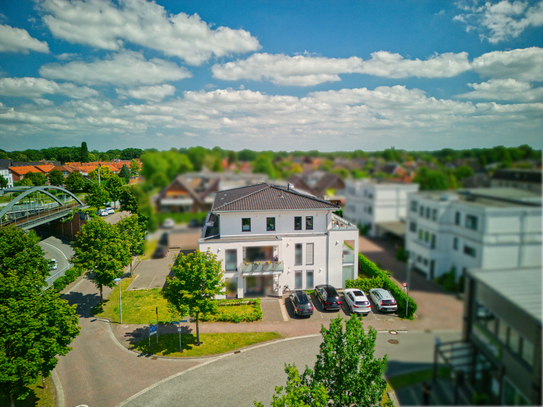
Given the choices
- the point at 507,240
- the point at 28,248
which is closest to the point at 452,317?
the point at 507,240

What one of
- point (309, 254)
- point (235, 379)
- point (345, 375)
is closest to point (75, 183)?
point (309, 254)

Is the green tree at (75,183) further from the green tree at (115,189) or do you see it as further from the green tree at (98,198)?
the green tree at (98,198)

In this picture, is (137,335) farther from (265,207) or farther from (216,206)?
(265,207)


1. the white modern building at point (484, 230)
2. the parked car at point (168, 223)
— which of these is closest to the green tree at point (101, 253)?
the parked car at point (168, 223)

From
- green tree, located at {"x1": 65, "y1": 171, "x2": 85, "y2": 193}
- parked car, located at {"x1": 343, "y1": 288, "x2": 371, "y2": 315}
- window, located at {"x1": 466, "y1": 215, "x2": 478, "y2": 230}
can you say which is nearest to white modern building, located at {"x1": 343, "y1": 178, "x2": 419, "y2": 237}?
window, located at {"x1": 466, "y1": 215, "x2": 478, "y2": 230}

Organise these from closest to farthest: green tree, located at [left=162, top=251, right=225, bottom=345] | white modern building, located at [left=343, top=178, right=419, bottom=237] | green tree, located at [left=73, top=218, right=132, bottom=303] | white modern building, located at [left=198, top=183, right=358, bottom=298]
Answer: white modern building, located at [left=343, top=178, right=419, bottom=237], green tree, located at [left=162, top=251, right=225, bottom=345], white modern building, located at [left=198, top=183, right=358, bottom=298], green tree, located at [left=73, top=218, right=132, bottom=303]

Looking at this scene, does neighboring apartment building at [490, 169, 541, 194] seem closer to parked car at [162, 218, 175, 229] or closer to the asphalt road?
parked car at [162, 218, 175, 229]

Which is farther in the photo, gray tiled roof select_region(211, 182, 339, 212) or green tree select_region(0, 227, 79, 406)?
gray tiled roof select_region(211, 182, 339, 212)
